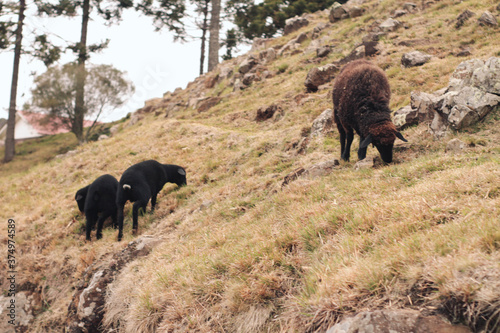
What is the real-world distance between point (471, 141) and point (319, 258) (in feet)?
13.6

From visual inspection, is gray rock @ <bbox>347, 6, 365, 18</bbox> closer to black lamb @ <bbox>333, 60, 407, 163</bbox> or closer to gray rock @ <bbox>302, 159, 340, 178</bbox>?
black lamb @ <bbox>333, 60, 407, 163</bbox>

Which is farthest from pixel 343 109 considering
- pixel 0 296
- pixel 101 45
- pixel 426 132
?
pixel 101 45

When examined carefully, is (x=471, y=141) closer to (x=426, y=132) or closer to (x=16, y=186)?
(x=426, y=132)

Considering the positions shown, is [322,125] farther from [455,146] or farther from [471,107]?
[455,146]

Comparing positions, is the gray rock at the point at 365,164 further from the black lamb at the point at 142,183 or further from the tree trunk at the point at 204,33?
the tree trunk at the point at 204,33

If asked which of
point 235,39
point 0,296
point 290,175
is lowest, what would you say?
point 0,296

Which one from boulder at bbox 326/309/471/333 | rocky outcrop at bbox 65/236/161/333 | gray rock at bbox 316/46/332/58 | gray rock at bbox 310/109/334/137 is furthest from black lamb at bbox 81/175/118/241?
gray rock at bbox 316/46/332/58

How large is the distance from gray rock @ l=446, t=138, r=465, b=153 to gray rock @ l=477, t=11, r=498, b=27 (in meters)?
9.64

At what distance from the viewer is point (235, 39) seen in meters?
32.6

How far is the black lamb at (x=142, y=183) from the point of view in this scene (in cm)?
779

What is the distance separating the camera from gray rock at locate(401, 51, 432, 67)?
1144 centimetres

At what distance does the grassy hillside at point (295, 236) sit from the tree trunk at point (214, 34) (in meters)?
16.9

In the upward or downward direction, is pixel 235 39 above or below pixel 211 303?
above

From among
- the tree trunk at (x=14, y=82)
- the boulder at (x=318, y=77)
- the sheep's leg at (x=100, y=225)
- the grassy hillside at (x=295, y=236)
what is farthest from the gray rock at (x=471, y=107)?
the tree trunk at (x=14, y=82)
